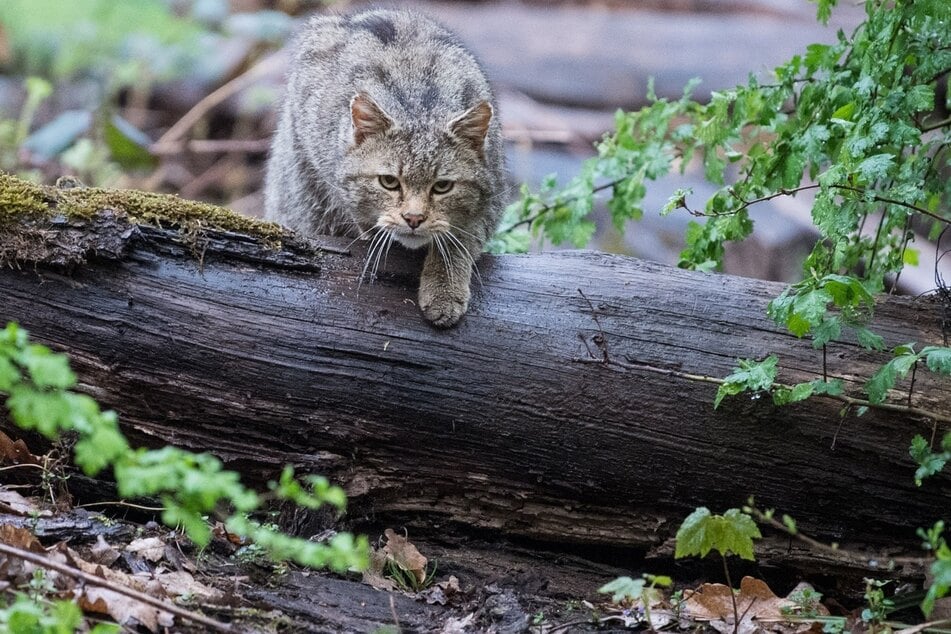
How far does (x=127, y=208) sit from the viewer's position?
364 cm

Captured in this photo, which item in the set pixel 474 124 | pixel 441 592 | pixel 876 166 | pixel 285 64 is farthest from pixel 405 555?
pixel 285 64

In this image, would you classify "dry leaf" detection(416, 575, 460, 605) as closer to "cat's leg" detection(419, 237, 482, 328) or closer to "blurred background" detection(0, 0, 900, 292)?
"cat's leg" detection(419, 237, 482, 328)

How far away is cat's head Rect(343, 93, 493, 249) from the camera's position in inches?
156

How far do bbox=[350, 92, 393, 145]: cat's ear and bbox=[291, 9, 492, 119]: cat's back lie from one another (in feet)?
0.37

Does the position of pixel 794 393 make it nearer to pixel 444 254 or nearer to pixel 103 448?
pixel 444 254

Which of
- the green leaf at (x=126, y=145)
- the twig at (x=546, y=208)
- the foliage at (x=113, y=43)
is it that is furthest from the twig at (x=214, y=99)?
the twig at (x=546, y=208)

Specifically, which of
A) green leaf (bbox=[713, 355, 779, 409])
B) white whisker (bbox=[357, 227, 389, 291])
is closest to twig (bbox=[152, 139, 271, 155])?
white whisker (bbox=[357, 227, 389, 291])

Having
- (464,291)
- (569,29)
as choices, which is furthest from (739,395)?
(569,29)

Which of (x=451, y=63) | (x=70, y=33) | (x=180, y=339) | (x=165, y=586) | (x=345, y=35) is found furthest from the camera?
(x=70, y=33)

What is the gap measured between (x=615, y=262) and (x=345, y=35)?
1.92 metres

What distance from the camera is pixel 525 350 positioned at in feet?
12.0

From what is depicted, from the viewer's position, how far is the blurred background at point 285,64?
8945mm

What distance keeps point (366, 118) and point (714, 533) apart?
217 cm

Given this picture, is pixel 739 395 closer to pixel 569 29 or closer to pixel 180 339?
pixel 180 339
